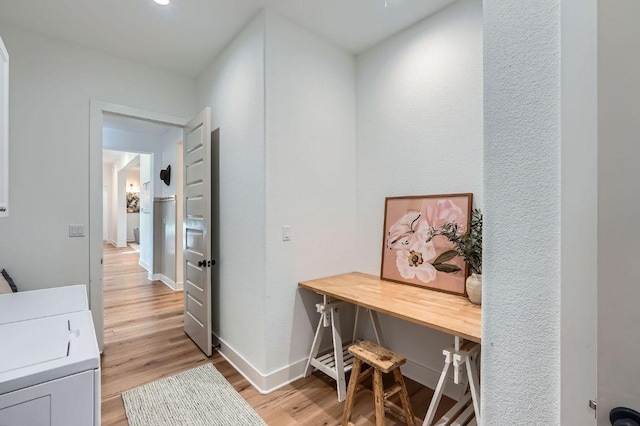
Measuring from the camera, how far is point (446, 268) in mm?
1997

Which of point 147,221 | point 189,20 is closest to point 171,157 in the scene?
point 147,221

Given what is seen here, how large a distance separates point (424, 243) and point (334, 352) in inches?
42.6

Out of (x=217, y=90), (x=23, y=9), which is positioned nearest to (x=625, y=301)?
(x=217, y=90)

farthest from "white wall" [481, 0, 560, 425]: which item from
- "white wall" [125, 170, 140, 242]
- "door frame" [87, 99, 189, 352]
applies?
"white wall" [125, 170, 140, 242]

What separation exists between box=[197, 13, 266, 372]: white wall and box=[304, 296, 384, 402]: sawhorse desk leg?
414mm

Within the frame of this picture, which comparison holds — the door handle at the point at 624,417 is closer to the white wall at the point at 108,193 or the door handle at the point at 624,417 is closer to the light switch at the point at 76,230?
the light switch at the point at 76,230

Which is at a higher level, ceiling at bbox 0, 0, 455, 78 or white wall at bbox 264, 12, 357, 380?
ceiling at bbox 0, 0, 455, 78

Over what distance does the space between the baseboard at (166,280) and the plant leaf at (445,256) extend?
427 centimetres

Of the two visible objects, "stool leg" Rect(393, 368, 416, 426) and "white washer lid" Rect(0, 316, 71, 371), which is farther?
"stool leg" Rect(393, 368, 416, 426)

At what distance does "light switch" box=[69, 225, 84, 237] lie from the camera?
8.36 ft

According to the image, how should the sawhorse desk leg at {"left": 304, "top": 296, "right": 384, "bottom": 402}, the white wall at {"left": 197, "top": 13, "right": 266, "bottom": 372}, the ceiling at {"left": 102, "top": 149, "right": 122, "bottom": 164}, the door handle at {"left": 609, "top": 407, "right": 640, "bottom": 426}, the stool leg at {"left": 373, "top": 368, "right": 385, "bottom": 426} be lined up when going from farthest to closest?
the ceiling at {"left": 102, "top": 149, "right": 122, "bottom": 164}
the white wall at {"left": 197, "top": 13, "right": 266, "bottom": 372}
the sawhorse desk leg at {"left": 304, "top": 296, "right": 384, "bottom": 402}
the stool leg at {"left": 373, "top": 368, "right": 385, "bottom": 426}
the door handle at {"left": 609, "top": 407, "right": 640, "bottom": 426}

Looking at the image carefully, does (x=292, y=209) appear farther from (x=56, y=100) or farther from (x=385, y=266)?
(x=56, y=100)

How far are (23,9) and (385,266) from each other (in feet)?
10.8

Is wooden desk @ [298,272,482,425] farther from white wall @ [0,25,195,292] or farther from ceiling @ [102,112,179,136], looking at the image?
ceiling @ [102,112,179,136]
